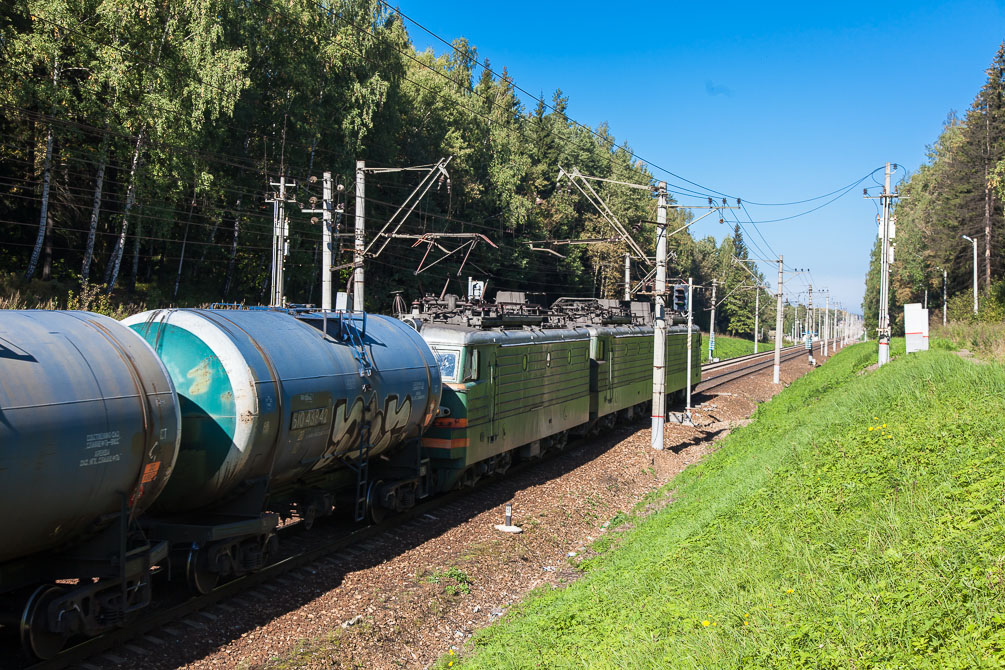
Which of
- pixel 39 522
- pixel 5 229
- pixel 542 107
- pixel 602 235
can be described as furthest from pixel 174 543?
pixel 542 107

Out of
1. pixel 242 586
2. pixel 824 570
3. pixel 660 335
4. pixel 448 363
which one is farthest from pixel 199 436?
pixel 660 335

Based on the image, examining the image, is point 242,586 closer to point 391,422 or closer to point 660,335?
point 391,422

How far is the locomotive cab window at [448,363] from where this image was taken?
1434cm

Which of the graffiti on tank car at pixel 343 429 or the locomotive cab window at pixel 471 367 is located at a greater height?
the locomotive cab window at pixel 471 367

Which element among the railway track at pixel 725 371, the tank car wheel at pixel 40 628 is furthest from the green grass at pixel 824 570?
the railway track at pixel 725 371

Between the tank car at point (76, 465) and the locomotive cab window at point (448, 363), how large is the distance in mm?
6706

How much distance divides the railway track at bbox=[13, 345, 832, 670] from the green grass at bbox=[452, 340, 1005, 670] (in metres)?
3.13

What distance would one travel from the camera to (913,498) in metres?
7.93

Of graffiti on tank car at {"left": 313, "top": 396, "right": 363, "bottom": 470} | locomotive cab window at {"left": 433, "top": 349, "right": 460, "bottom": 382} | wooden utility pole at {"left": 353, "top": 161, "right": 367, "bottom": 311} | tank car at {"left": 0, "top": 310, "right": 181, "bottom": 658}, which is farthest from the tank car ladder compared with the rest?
wooden utility pole at {"left": 353, "top": 161, "right": 367, "bottom": 311}

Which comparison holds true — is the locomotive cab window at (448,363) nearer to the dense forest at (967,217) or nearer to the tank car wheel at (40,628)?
the tank car wheel at (40,628)

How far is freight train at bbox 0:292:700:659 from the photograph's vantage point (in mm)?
6730

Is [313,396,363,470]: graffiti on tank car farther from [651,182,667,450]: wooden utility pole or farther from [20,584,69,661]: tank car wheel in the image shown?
[651,182,667,450]: wooden utility pole

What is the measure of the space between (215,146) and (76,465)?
28.6 metres

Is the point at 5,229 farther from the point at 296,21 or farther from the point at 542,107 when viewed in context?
the point at 542,107
